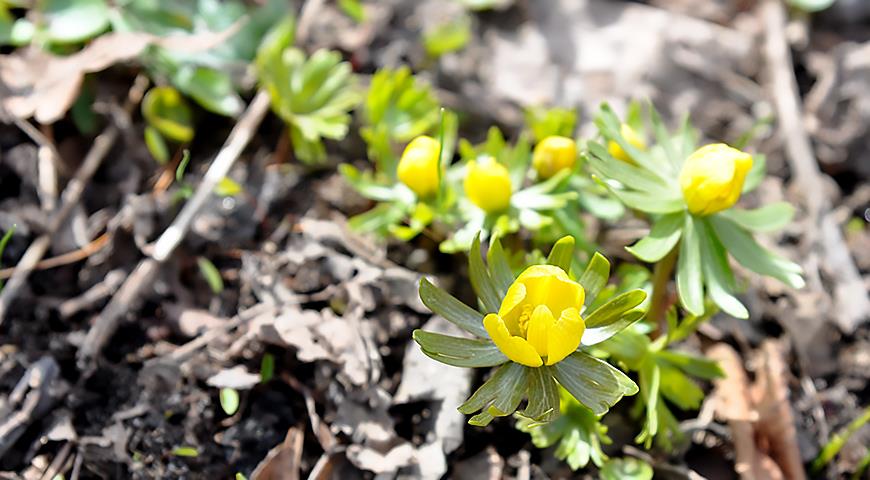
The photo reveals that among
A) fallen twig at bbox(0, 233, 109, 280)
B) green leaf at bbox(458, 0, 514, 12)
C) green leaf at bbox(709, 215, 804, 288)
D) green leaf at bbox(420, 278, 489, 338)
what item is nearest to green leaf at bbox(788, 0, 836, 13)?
green leaf at bbox(458, 0, 514, 12)

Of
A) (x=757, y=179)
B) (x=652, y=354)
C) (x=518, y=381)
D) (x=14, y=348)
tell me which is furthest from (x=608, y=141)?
(x=14, y=348)

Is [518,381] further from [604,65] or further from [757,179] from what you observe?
[604,65]

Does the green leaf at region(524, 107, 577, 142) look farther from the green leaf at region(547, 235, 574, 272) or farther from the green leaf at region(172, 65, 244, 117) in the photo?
the green leaf at region(172, 65, 244, 117)

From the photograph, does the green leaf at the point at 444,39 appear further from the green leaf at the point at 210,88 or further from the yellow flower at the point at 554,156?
the yellow flower at the point at 554,156

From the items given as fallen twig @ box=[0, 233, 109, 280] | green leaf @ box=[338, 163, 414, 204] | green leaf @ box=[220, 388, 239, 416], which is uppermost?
green leaf @ box=[338, 163, 414, 204]

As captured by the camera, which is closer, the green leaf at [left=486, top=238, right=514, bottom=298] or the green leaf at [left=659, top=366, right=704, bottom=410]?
the green leaf at [left=486, top=238, right=514, bottom=298]

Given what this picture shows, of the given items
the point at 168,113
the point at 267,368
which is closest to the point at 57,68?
the point at 168,113
